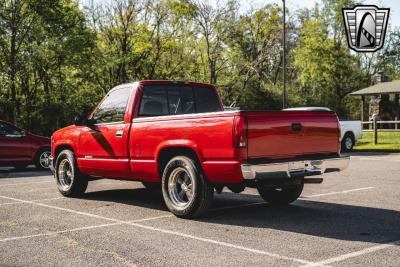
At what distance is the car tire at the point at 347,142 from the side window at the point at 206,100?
52.9ft

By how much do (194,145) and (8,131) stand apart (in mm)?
10382

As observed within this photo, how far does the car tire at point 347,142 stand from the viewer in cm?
2386

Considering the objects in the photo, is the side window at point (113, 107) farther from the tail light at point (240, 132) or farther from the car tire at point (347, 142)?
the car tire at point (347, 142)

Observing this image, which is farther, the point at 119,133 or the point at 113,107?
the point at 113,107

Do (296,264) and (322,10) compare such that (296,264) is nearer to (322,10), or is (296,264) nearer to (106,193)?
(106,193)

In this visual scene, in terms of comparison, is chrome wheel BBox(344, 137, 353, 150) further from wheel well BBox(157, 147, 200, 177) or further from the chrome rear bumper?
wheel well BBox(157, 147, 200, 177)

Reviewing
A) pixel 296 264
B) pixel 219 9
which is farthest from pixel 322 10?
pixel 296 264

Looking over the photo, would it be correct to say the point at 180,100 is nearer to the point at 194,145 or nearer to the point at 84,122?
the point at 84,122

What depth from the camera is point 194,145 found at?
6.82 meters

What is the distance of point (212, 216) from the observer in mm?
7309

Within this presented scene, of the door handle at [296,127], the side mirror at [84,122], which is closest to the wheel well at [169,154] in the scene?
the door handle at [296,127]

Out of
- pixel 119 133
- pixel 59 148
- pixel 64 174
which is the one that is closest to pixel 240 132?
pixel 119 133

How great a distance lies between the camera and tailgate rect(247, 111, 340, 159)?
6.40m

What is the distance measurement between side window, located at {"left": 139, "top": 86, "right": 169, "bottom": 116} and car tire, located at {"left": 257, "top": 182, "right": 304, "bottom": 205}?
2045 mm
